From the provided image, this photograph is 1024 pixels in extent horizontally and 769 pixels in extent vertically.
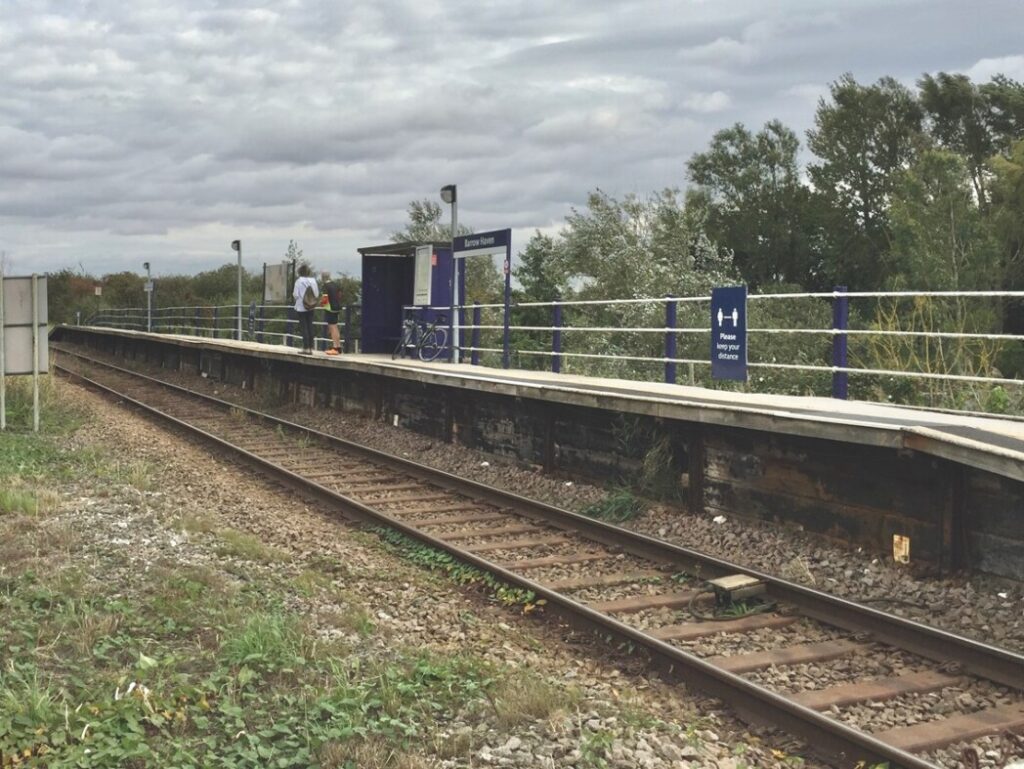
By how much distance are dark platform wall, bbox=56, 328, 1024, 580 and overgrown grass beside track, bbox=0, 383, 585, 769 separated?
3.34 meters

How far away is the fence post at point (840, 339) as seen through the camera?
982 cm

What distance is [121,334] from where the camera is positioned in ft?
129

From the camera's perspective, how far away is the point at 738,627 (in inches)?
254

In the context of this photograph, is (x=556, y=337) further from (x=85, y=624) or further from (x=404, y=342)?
(x=85, y=624)

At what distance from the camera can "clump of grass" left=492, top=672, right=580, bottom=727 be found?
15.9 feet

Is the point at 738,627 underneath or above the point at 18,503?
underneath

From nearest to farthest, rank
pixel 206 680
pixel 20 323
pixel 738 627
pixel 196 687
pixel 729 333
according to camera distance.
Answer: pixel 196 687 < pixel 206 680 < pixel 738 627 < pixel 729 333 < pixel 20 323

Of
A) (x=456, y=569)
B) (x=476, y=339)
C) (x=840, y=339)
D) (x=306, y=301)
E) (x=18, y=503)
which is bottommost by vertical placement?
(x=456, y=569)

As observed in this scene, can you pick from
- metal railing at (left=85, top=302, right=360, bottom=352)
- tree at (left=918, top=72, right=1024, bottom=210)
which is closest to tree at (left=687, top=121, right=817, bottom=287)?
tree at (left=918, top=72, right=1024, bottom=210)

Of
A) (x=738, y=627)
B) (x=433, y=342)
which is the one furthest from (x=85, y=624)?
(x=433, y=342)

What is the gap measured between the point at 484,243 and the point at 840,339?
25.3 ft

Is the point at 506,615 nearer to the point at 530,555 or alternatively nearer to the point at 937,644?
the point at 530,555

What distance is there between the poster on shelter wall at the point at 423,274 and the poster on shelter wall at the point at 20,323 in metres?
6.36

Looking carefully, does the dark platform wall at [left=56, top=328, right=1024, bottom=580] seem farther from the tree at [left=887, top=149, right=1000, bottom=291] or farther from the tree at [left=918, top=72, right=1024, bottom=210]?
the tree at [left=918, top=72, right=1024, bottom=210]
